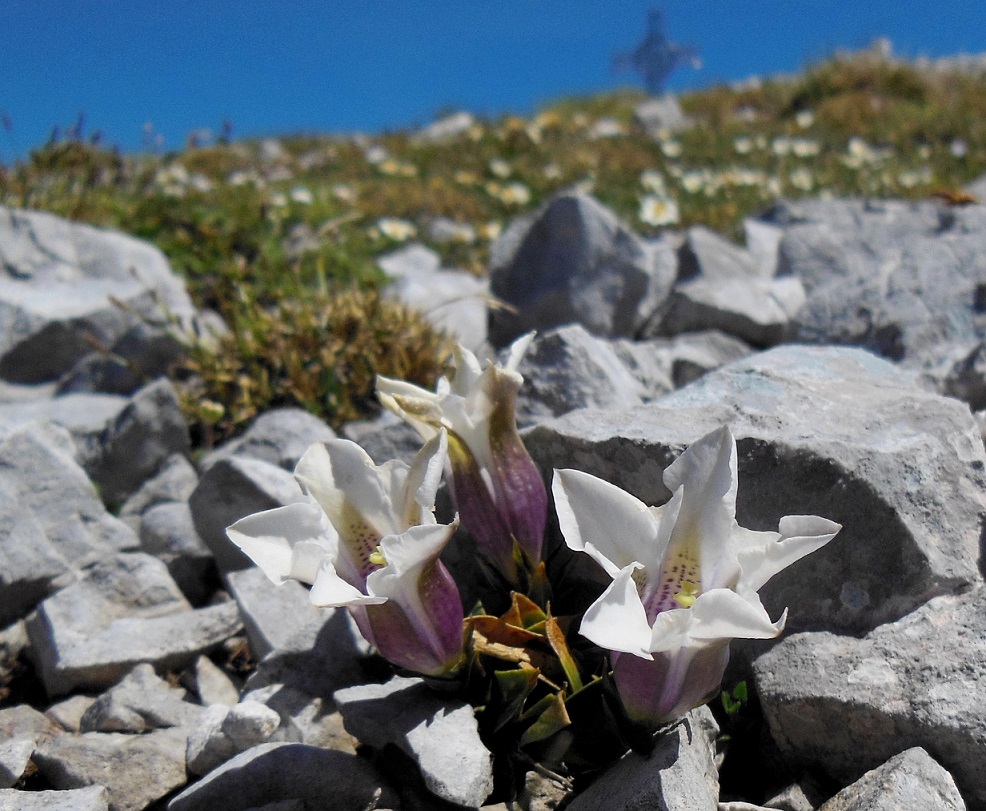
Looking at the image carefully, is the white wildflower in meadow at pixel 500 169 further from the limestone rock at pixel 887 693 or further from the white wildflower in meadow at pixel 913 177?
the limestone rock at pixel 887 693

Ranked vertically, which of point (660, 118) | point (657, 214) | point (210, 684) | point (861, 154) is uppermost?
point (660, 118)

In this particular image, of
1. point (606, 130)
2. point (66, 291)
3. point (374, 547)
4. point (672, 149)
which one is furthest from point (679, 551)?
point (606, 130)

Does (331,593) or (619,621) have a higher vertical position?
(331,593)

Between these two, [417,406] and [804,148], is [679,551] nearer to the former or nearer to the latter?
[417,406]

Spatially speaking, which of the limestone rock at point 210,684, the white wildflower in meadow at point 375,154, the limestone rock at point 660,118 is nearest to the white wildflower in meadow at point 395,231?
the limestone rock at point 210,684

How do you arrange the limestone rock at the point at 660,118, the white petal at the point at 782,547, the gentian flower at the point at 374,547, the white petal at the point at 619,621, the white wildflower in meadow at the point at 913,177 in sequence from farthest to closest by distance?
the limestone rock at the point at 660,118 → the white wildflower in meadow at the point at 913,177 → the gentian flower at the point at 374,547 → the white petal at the point at 782,547 → the white petal at the point at 619,621

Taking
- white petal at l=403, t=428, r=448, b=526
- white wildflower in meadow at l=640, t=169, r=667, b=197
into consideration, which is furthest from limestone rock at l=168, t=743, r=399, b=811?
white wildflower in meadow at l=640, t=169, r=667, b=197
